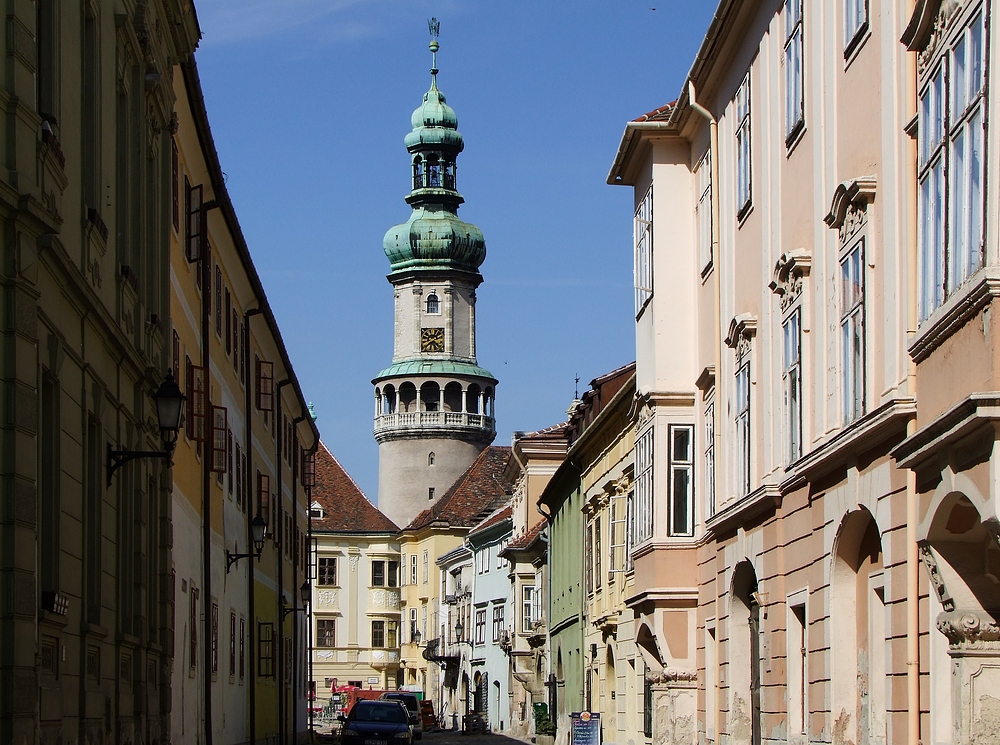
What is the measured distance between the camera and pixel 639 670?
109ft

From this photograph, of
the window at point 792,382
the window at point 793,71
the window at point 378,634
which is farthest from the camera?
the window at point 378,634

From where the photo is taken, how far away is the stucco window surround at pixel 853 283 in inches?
652

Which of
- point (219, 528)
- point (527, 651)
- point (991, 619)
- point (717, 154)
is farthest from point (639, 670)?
point (527, 651)

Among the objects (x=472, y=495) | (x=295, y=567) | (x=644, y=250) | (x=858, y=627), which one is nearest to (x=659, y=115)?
(x=644, y=250)

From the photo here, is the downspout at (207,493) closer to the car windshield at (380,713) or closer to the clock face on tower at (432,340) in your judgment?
the car windshield at (380,713)

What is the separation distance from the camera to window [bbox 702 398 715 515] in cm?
2545

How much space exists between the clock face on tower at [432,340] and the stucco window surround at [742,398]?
94755mm

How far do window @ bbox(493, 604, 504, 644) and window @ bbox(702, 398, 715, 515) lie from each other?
179 ft

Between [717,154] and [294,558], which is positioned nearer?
[717,154]

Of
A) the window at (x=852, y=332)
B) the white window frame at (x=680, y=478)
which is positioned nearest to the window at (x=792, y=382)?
the window at (x=852, y=332)

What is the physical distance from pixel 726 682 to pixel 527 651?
145ft

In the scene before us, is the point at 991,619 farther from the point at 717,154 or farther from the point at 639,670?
the point at 639,670

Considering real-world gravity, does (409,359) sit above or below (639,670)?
above

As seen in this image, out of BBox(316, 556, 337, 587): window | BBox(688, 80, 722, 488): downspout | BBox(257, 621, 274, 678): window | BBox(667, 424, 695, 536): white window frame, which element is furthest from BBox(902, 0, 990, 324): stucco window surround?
BBox(316, 556, 337, 587): window
